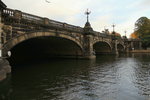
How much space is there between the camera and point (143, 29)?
71.1 metres

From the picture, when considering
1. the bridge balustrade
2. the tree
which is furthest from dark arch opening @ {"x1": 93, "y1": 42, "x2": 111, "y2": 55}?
the bridge balustrade

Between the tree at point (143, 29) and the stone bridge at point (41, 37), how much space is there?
31.7 meters

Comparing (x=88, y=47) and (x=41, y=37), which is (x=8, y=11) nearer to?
(x=41, y=37)

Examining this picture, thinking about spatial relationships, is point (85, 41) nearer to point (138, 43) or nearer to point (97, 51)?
point (97, 51)

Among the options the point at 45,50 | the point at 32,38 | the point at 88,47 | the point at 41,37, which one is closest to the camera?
the point at 32,38

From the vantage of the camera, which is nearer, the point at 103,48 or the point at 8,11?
the point at 8,11

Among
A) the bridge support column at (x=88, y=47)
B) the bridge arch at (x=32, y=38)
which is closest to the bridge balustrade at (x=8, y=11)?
the bridge arch at (x=32, y=38)

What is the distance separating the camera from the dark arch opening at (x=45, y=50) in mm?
25953

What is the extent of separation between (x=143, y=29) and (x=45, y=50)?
5806cm

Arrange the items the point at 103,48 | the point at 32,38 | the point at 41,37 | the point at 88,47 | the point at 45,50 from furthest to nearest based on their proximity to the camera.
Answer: the point at 103,48 → the point at 45,50 → the point at 88,47 → the point at 41,37 → the point at 32,38

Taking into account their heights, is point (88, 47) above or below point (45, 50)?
above

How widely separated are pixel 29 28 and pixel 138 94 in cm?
1302

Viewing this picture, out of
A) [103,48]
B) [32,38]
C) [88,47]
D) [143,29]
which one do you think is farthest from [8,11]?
[143,29]

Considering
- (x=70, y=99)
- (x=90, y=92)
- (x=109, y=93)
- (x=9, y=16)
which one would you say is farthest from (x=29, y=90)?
(x=9, y=16)
